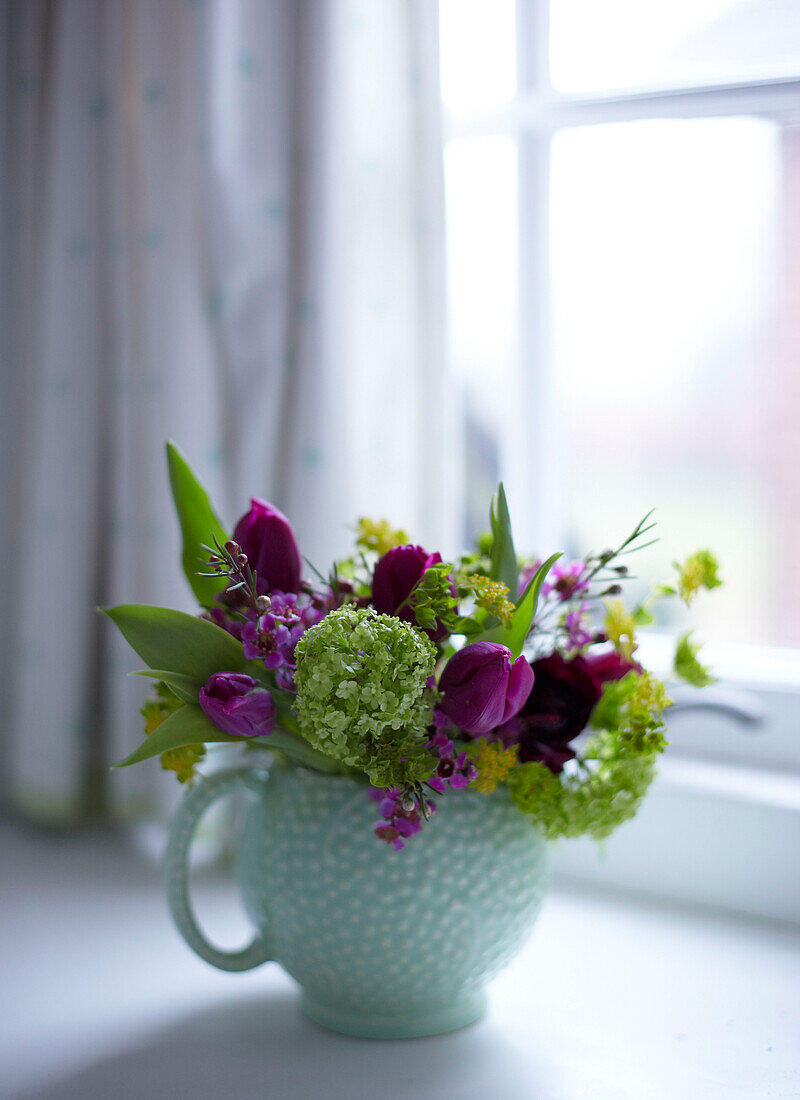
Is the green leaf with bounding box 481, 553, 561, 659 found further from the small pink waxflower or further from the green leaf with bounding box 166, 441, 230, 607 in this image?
the green leaf with bounding box 166, 441, 230, 607

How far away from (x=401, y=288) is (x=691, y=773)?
547 millimetres

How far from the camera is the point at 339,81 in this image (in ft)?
3.07

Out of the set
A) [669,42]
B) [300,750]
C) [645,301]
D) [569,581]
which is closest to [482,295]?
[645,301]

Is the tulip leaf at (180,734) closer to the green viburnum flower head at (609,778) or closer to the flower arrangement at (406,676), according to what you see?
the flower arrangement at (406,676)

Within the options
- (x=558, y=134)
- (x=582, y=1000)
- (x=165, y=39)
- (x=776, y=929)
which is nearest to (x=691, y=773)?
(x=776, y=929)

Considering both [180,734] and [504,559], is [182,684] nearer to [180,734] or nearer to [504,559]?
[180,734]

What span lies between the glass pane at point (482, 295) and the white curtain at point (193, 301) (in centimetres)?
19

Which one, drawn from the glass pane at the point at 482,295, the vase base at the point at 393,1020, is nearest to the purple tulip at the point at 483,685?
the vase base at the point at 393,1020

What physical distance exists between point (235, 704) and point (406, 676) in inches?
3.7

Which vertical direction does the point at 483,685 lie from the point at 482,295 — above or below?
below

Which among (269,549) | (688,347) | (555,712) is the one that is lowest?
(555,712)

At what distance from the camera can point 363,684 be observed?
0.52 meters

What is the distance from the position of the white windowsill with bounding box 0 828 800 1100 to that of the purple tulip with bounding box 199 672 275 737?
24 cm

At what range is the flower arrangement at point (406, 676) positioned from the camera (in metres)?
0.54
